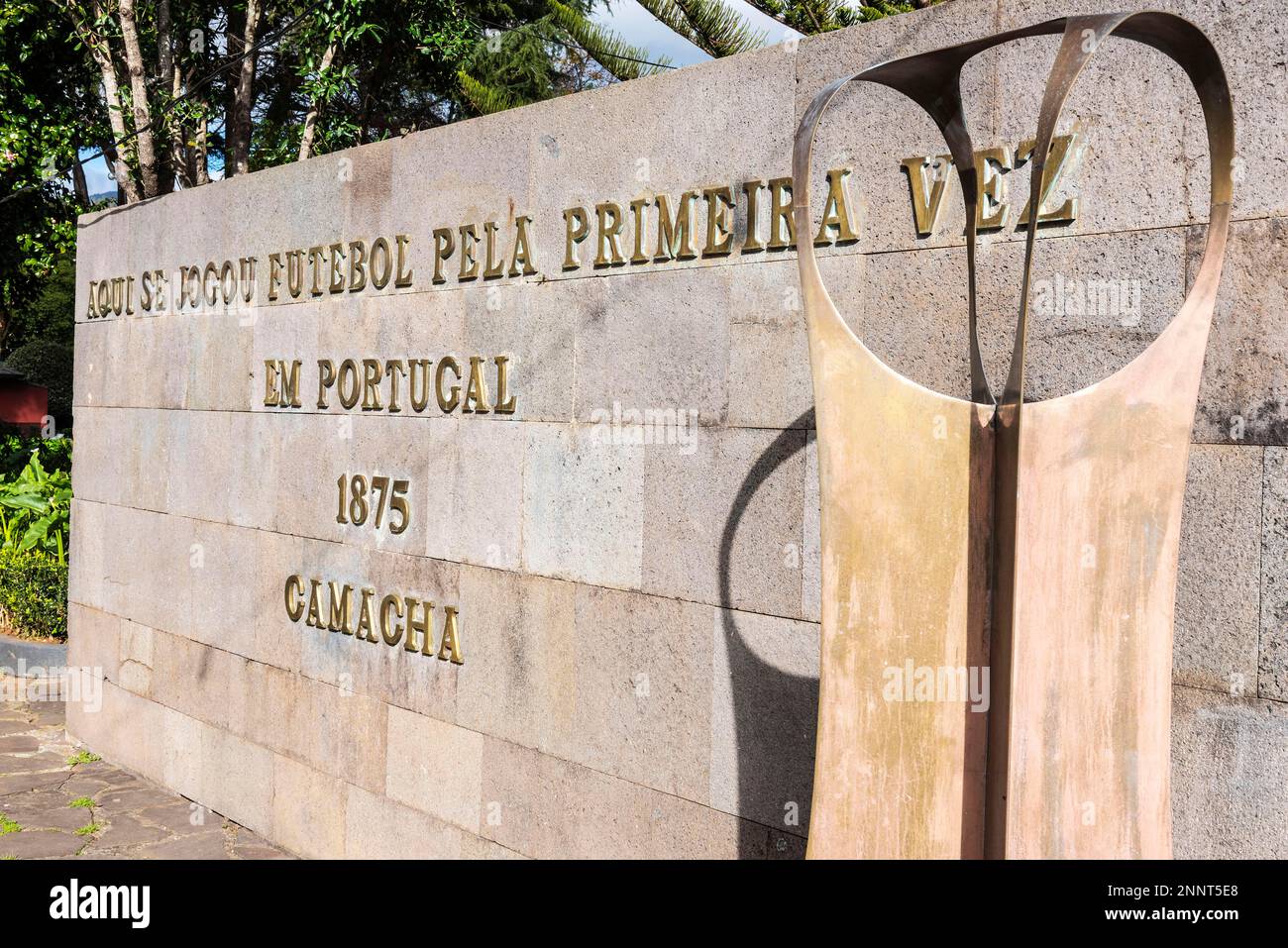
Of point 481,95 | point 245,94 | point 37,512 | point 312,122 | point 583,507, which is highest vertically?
point 481,95

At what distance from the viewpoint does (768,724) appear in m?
3.78

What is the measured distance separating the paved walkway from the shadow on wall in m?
3.00

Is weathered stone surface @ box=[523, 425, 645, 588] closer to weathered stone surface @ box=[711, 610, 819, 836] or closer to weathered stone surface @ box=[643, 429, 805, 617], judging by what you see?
weathered stone surface @ box=[643, 429, 805, 617]

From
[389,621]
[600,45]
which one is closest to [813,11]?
[600,45]

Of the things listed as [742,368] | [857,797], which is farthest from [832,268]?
[857,797]

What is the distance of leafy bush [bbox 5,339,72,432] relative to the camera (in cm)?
2911

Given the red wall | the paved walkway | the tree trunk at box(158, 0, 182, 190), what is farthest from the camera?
the red wall

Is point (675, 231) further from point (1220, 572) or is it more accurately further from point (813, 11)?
point (813, 11)

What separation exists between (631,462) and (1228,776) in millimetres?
2110

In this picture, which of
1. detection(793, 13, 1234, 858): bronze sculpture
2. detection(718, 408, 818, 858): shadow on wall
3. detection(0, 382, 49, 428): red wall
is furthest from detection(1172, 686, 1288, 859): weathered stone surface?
detection(0, 382, 49, 428): red wall

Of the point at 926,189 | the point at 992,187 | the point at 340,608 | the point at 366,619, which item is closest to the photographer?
the point at 992,187

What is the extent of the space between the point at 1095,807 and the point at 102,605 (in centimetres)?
648

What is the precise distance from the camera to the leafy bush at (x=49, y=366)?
1146 inches
